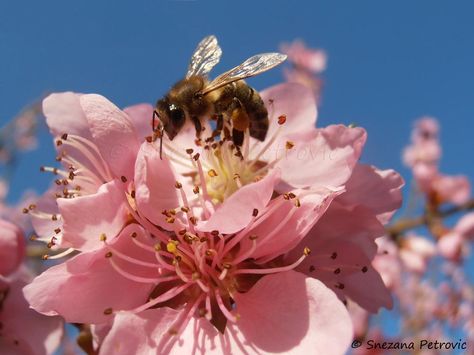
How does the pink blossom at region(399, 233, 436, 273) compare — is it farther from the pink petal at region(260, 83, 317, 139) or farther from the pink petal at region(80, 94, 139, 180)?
the pink petal at region(80, 94, 139, 180)

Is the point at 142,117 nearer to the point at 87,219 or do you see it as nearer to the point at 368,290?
the point at 87,219

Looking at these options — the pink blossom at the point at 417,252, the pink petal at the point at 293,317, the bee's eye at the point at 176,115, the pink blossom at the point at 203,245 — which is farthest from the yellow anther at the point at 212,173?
the pink blossom at the point at 417,252

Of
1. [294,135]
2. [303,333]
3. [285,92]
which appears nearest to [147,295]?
[303,333]

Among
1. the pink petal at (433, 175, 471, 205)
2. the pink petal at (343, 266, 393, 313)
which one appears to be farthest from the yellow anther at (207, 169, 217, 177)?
the pink petal at (433, 175, 471, 205)

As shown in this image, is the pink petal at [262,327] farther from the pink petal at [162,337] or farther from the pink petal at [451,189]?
the pink petal at [451,189]

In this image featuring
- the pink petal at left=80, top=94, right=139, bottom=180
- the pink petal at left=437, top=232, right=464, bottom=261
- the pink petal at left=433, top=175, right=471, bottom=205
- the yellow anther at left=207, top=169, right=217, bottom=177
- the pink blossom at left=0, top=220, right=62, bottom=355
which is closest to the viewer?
the pink petal at left=80, top=94, right=139, bottom=180
